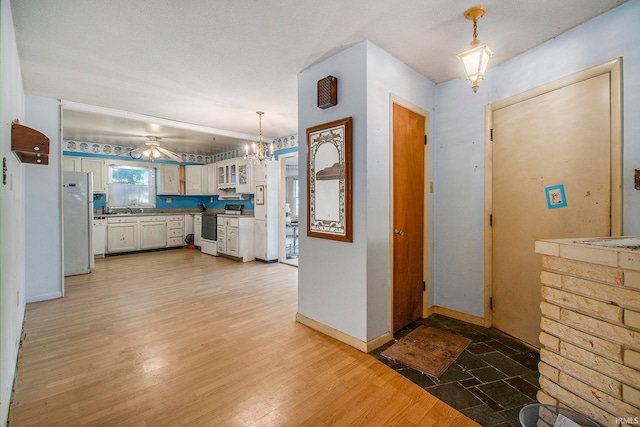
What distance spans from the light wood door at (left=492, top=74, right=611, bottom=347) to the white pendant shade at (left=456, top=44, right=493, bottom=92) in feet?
2.85

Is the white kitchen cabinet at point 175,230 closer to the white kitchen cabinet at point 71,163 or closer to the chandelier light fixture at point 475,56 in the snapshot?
the white kitchen cabinet at point 71,163

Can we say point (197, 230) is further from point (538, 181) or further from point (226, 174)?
point (538, 181)

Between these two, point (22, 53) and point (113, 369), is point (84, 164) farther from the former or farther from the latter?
point (113, 369)

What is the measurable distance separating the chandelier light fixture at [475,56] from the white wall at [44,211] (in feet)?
16.2

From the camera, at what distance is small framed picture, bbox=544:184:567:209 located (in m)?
2.23

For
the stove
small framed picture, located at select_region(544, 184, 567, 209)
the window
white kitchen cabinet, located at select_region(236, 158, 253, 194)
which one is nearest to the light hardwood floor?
small framed picture, located at select_region(544, 184, 567, 209)

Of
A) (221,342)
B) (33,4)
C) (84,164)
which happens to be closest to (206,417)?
(221,342)

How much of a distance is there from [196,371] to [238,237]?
3874mm

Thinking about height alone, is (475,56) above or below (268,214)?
above

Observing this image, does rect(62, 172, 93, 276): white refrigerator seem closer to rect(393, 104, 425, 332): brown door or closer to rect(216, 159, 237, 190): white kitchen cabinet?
rect(216, 159, 237, 190): white kitchen cabinet

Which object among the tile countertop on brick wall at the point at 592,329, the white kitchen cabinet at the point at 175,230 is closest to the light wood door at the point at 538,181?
the tile countertop on brick wall at the point at 592,329

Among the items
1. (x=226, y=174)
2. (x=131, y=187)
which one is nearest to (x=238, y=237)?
(x=226, y=174)

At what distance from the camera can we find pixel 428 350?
2.35 m

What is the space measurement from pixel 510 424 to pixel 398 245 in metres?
1.44
